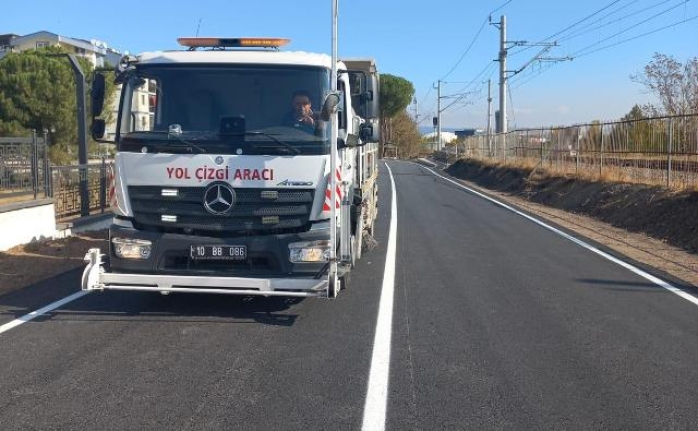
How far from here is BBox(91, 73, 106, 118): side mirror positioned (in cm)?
748

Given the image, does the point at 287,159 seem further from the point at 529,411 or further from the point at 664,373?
the point at 664,373

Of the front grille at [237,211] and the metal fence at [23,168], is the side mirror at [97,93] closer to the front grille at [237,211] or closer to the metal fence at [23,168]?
the front grille at [237,211]

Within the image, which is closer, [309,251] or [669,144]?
[309,251]

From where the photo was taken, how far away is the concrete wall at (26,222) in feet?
37.8

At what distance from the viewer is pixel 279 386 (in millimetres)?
5129

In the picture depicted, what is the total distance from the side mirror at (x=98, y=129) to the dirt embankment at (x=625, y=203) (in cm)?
1007

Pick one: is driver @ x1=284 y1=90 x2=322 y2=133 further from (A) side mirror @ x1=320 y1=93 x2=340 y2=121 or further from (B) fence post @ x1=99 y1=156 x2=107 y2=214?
(B) fence post @ x1=99 y1=156 x2=107 y2=214

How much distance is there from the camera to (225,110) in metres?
7.14

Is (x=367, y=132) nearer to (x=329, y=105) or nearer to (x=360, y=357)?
(x=329, y=105)

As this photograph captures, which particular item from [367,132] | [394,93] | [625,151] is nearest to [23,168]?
[367,132]

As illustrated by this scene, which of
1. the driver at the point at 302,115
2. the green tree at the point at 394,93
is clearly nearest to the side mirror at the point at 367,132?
the driver at the point at 302,115

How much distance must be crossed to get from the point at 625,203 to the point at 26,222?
14060 millimetres

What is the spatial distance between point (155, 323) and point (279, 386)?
2.28 meters

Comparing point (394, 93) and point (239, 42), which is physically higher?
point (394, 93)
